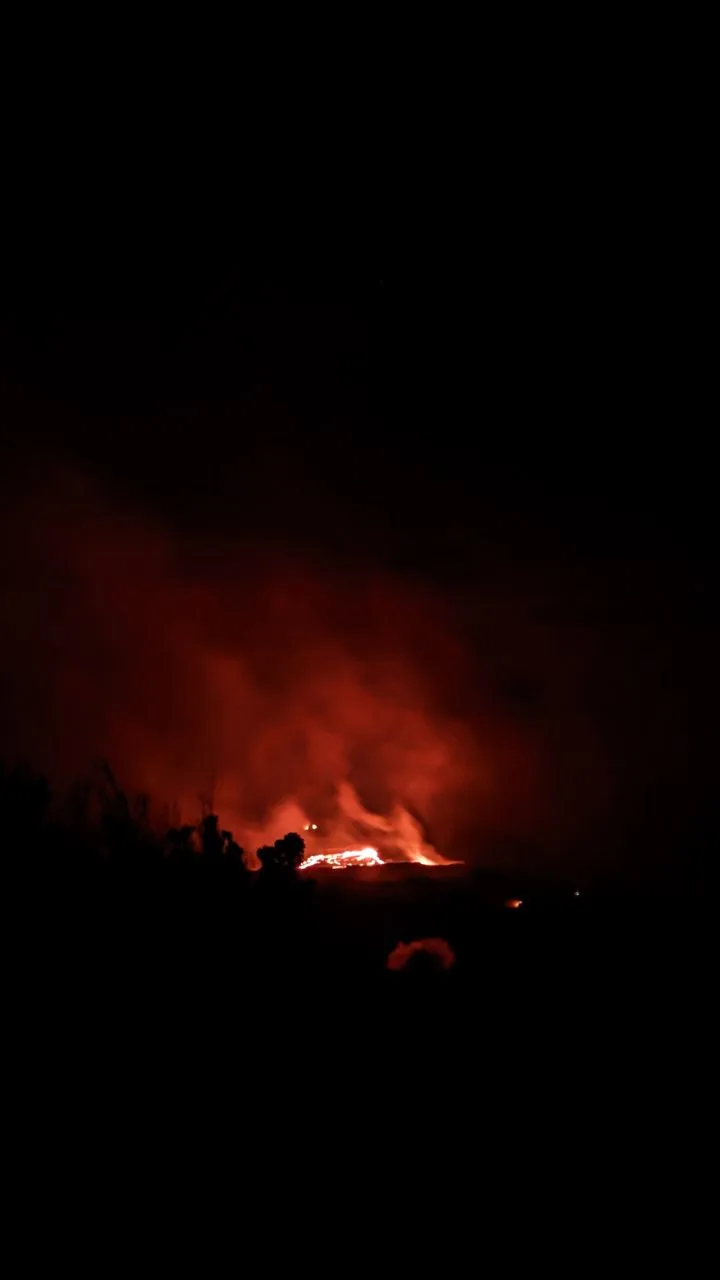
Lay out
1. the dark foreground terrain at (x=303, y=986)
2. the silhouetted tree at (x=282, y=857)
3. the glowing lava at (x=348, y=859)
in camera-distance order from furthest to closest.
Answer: the glowing lava at (x=348, y=859) → the silhouetted tree at (x=282, y=857) → the dark foreground terrain at (x=303, y=986)

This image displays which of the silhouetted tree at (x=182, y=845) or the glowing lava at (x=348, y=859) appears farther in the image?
the glowing lava at (x=348, y=859)

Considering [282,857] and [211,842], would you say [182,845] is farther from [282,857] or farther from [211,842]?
[282,857]

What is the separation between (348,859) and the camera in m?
13.9

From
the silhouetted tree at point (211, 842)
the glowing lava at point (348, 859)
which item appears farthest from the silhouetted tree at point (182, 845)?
the glowing lava at point (348, 859)

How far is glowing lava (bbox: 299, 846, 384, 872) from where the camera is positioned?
44.4 ft

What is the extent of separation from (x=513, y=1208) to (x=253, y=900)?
10.0 ft

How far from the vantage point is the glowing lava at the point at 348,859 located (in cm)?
1354

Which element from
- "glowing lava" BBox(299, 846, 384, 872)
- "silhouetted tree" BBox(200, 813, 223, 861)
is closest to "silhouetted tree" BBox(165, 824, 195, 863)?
"silhouetted tree" BBox(200, 813, 223, 861)

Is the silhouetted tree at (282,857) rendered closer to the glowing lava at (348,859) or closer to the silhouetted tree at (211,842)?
the silhouetted tree at (211,842)

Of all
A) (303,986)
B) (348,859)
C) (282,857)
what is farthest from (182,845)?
(348,859)

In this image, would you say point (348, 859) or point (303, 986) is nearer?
point (303, 986)

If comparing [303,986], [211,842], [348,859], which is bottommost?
[303,986]

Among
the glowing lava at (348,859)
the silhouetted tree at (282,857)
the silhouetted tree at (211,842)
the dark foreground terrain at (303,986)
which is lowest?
the dark foreground terrain at (303,986)

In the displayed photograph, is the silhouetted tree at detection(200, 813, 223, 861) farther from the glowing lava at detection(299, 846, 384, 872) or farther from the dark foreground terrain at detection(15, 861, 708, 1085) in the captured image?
the glowing lava at detection(299, 846, 384, 872)
